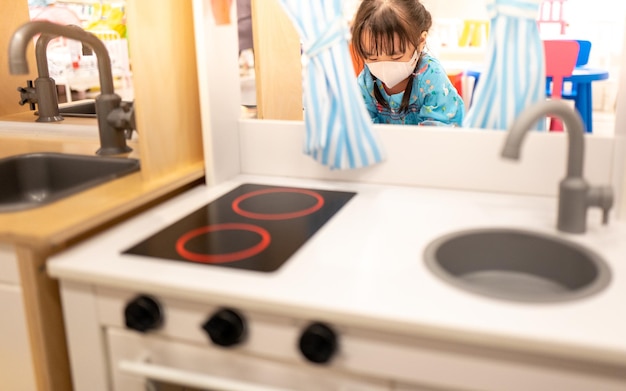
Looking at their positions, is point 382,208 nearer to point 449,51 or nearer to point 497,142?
point 497,142

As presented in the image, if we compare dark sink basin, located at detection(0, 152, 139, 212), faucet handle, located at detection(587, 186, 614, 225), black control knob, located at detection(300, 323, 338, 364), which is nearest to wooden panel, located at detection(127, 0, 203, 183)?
dark sink basin, located at detection(0, 152, 139, 212)

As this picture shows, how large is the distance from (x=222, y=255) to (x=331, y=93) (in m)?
0.49

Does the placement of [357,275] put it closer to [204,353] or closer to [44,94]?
[204,353]

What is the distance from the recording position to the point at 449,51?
5.27m

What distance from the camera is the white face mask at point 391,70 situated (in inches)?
80.2

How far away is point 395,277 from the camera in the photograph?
0.97 m

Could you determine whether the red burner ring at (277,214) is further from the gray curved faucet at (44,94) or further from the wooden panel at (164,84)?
the gray curved faucet at (44,94)

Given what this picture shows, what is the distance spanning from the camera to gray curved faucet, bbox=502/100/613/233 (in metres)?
1.05

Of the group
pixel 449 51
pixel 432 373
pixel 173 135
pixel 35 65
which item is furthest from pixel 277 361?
pixel 449 51

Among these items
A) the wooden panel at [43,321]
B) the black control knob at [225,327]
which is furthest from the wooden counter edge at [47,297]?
the black control knob at [225,327]

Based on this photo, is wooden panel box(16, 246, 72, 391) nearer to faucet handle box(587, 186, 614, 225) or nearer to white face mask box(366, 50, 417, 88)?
faucet handle box(587, 186, 614, 225)

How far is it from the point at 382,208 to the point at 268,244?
0.29m

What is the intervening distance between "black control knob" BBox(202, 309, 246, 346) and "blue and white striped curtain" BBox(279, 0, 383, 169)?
55 cm

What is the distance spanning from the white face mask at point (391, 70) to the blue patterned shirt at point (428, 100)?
3.2 inches
